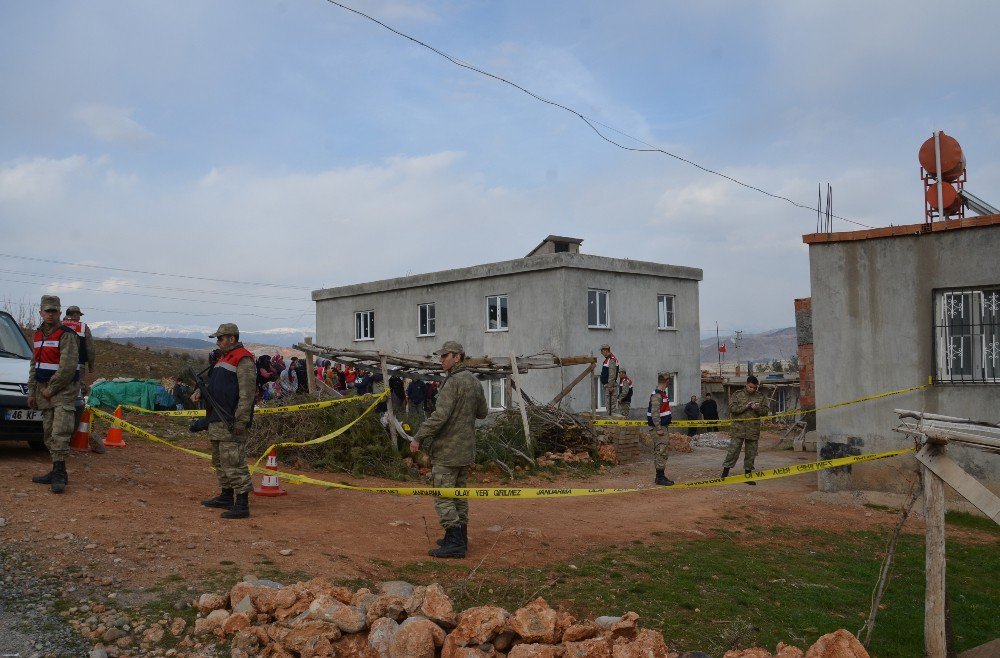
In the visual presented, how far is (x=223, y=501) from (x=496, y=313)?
52.9ft

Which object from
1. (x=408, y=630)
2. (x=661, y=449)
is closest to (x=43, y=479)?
(x=408, y=630)

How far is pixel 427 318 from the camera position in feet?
84.8

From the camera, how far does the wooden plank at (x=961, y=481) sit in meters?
4.50

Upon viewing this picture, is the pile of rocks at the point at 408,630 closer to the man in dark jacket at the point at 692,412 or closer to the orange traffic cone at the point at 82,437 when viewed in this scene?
the orange traffic cone at the point at 82,437

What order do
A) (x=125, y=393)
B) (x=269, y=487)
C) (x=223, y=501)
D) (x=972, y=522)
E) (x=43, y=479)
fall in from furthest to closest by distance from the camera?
(x=125, y=393) → (x=972, y=522) → (x=269, y=487) → (x=223, y=501) → (x=43, y=479)

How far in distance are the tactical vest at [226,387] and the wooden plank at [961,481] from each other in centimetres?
590

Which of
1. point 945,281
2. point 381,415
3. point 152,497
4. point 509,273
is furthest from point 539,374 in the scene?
point 152,497

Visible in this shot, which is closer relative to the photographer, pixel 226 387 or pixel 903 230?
pixel 226 387

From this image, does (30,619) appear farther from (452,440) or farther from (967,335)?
(967,335)

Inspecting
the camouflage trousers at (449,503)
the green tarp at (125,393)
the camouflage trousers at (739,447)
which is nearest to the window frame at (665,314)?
the camouflage trousers at (739,447)

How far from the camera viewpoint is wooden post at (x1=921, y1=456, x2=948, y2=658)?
4699 mm

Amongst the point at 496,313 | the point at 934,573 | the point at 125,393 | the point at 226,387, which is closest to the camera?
the point at 934,573

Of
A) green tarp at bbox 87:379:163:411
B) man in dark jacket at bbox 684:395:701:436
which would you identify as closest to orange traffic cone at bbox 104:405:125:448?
green tarp at bbox 87:379:163:411

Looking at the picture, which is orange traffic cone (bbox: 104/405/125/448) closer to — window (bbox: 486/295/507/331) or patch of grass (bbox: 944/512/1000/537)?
patch of grass (bbox: 944/512/1000/537)
